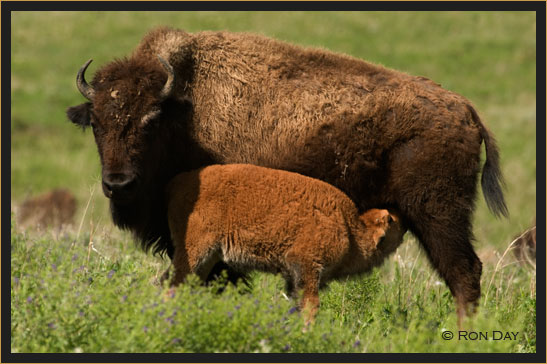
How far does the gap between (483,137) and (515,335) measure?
1951 millimetres

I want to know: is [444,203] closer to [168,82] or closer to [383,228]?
[383,228]

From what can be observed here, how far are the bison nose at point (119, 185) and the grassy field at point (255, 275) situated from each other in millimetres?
650

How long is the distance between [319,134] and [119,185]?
1792mm

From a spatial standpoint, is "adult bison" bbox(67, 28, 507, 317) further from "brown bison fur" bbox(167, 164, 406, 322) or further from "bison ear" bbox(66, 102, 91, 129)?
"brown bison fur" bbox(167, 164, 406, 322)

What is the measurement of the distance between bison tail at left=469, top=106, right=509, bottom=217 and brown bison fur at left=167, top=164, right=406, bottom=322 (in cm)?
123

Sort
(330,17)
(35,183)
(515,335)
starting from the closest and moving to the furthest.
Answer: (515,335)
(35,183)
(330,17)

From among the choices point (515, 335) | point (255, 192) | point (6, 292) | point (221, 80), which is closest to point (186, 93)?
point (221, 80)

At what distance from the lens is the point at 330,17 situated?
40812 millimetres

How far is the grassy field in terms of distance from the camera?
523 cm

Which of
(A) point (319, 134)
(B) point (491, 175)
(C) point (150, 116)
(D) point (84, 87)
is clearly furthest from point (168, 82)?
(B) point (491, 175)

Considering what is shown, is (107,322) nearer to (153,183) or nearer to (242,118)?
(153,183)

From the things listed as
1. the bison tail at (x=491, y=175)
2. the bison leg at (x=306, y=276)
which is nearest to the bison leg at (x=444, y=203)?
the bison tail at (x=491, y=175)

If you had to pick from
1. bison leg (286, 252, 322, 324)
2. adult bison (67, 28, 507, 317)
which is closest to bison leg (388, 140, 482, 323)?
adult bison (67, 28, 507, 317)

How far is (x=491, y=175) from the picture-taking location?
23.4 feet
